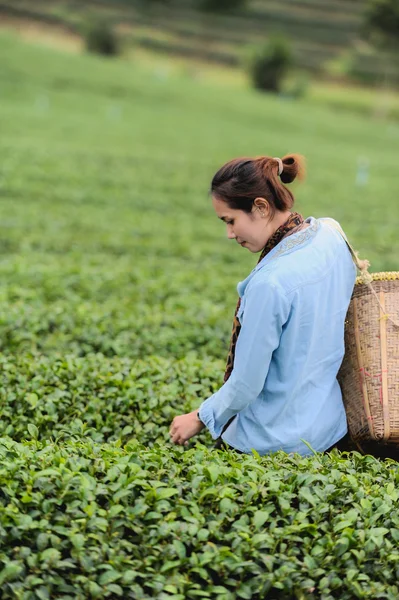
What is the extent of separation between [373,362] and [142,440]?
5.53 ft

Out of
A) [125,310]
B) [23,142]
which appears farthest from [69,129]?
[125,310]

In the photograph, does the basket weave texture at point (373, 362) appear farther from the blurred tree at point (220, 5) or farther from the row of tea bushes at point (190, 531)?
the blurred tree at point (220, 5)

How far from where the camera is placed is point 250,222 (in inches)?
147

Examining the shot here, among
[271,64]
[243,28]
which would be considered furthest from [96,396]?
[243,28]

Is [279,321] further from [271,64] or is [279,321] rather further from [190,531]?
[271,64]

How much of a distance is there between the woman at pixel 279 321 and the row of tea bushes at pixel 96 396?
48.8 inches

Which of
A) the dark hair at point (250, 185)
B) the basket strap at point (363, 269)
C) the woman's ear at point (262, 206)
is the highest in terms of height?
the dark hair at point (250, 185)

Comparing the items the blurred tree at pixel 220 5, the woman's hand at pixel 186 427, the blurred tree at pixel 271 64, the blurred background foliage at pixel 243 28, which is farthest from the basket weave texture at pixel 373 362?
the blurred tree at pixel 220 5

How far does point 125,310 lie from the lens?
7988mm

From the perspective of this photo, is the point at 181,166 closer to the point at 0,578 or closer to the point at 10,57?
the point at 0,578

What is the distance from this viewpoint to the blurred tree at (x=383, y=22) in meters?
49.2

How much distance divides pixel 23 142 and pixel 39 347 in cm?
1625

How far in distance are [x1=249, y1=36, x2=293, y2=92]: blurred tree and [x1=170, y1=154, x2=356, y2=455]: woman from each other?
46.7m

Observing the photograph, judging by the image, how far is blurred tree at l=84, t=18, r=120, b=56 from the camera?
167 feet
